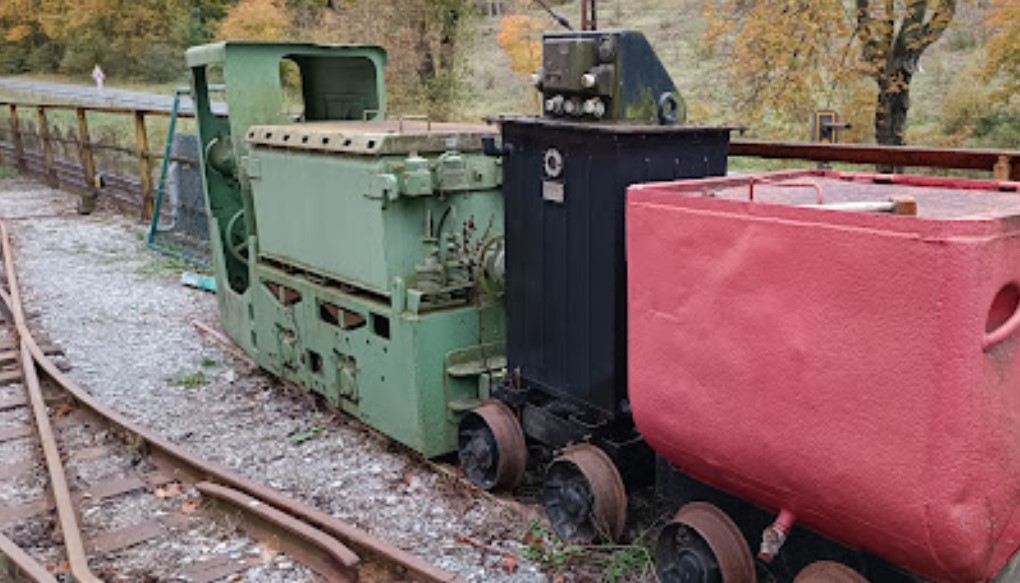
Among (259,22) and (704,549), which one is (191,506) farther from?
(259,22)

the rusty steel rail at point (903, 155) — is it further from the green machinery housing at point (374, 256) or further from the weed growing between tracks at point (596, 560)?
the weed growing between tracks at point (596, 560)

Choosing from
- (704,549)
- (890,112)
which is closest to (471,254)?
(704,549)

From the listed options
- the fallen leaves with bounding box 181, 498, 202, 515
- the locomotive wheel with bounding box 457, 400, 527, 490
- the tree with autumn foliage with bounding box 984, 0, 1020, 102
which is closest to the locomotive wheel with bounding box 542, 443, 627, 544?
the locomotive wheel with bounding box 457, 400, 527, 490

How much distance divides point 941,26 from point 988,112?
29.8ft

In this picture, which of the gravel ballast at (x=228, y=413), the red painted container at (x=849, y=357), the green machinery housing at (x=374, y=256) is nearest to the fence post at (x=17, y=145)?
the gravel ballast at (x=228, y=413)

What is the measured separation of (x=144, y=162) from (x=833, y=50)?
1121 centimetres

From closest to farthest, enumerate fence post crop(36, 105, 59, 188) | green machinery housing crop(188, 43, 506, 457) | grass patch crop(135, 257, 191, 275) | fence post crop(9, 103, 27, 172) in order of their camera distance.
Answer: green machinery housing crop(188, 43, 506, 457), grass patch crop(135, 257, 191, 275), fence post crop(36, 105, 59, 188), fence post crop(9, 103, 27, 172)

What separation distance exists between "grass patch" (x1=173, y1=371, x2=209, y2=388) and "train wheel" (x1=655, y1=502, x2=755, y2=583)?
455 centimetres

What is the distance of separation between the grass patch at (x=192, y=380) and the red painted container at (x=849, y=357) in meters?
4.61

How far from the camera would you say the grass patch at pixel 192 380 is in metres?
6.79

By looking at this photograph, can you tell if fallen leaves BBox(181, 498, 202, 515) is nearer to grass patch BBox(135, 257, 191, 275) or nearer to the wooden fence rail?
grass patch BBox(135, 257, 191, 275)

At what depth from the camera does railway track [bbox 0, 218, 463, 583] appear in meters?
3.95

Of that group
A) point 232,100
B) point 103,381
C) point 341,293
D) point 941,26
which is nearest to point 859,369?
point 341,293

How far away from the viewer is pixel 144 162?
13.0 m
